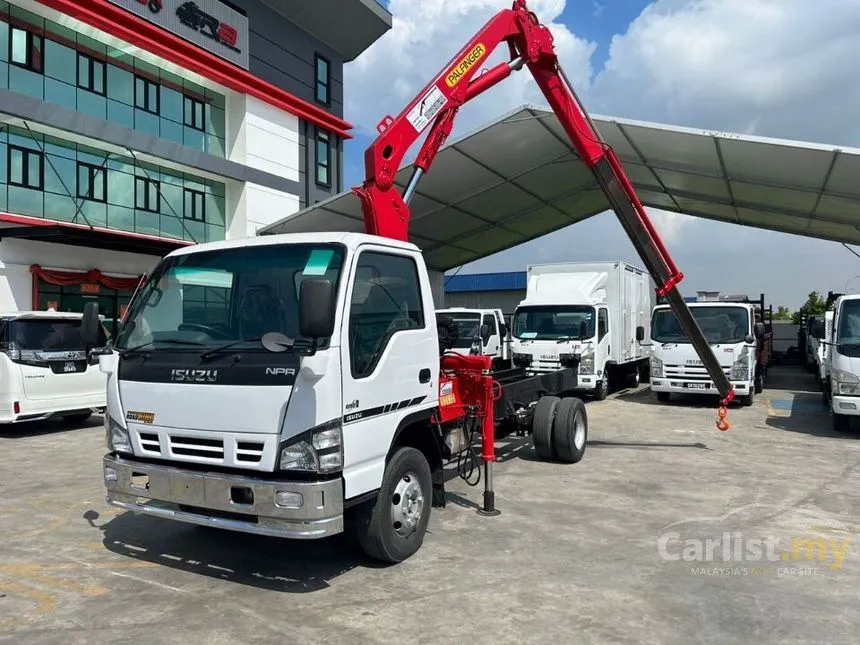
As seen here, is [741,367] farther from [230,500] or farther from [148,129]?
[148,129]

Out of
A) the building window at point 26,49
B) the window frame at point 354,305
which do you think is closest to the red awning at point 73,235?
the building window at point 26,49

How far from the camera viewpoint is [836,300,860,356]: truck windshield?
416 inches

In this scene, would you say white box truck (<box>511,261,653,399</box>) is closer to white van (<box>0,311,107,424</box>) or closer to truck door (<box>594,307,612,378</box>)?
truck door (<box>594,307,612,378</box>)

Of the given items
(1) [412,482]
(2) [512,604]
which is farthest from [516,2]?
(2) [512,604]

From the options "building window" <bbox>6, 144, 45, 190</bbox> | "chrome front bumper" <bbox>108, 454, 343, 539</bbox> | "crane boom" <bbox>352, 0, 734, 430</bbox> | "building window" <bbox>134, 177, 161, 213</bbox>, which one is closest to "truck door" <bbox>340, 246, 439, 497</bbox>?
"chrome front bumper" <bbox>108, 454, 343, 539</bbox>

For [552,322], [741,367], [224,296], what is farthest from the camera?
[552,322]

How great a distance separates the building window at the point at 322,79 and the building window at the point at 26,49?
11599 millimetres

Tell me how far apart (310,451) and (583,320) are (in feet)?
36.7

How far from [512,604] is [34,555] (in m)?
3.80

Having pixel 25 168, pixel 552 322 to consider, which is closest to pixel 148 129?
pixel 25 168

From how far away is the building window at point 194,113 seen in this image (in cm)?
2228

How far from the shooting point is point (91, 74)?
1906 centimetres

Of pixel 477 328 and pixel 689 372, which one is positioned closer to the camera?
pixel 689 372

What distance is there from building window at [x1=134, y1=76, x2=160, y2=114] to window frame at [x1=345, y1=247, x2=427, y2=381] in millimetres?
18416
